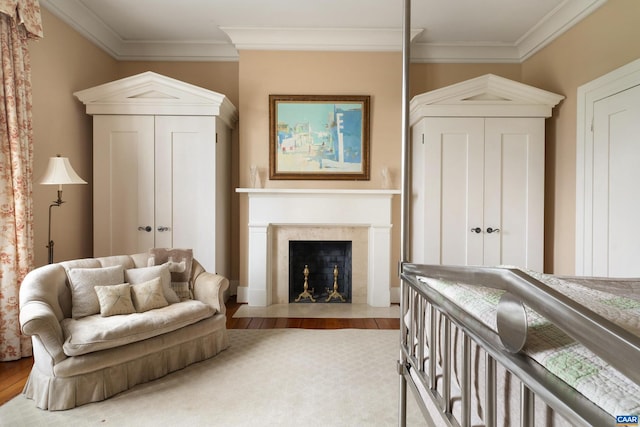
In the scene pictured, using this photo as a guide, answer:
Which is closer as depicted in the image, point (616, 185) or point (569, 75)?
point (616, 185)

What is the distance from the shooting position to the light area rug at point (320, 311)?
3.59 m

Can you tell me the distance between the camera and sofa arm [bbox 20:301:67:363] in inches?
73.5

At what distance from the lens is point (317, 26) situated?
3727 millimetres

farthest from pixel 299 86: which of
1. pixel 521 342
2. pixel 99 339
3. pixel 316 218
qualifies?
pixel 521 342

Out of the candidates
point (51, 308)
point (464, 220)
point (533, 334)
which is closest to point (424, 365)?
point (533, 334)

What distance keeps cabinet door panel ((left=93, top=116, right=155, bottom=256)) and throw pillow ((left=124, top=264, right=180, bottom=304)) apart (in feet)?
3.62

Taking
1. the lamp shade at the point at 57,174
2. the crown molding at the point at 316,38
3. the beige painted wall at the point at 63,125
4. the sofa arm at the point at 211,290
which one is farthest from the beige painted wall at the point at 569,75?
the beige painted wall at the point at 63,125

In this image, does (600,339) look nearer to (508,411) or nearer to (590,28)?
(508,411)

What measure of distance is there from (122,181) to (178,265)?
1.42 m

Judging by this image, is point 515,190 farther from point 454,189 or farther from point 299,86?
point 299,86

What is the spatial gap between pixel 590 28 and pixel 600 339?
148 inches

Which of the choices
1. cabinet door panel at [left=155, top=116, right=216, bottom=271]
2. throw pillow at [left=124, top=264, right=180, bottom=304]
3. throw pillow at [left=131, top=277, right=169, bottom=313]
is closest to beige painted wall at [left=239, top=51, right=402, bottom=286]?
cabinet door panel at [left=155, top=116, right=216, bottom=271]

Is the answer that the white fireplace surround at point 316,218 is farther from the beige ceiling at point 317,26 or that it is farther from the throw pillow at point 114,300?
the beige ceiling at point 317,26

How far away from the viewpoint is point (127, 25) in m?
3.76
